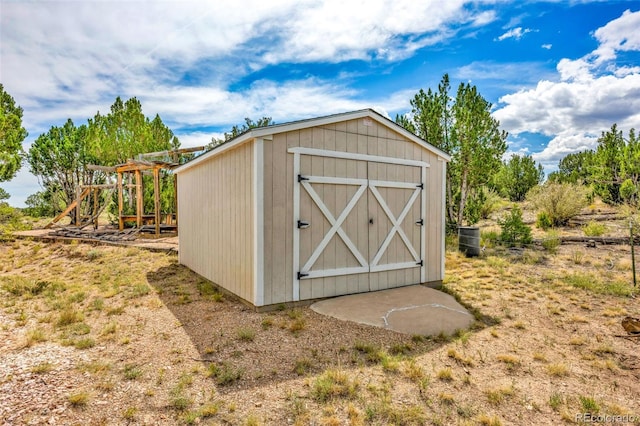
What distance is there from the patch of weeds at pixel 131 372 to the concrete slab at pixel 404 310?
231 cm

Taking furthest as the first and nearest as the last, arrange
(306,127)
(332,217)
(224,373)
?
(332,217)
(306,127)
(224,373)

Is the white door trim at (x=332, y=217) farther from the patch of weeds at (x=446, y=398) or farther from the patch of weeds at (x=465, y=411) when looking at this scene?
the patch of weeds at (x=465, y=411)

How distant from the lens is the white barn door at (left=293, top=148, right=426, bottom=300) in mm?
4934

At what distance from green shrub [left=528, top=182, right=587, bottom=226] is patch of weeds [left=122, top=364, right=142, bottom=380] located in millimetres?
14253

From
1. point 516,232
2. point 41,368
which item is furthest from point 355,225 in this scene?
point 516,232

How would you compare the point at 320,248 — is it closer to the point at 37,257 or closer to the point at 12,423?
the point at 12,423

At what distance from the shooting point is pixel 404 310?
4781mm

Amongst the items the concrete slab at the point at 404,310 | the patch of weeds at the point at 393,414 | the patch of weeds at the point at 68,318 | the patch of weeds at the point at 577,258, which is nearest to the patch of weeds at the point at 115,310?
A: the patch of weeds at the point at 68,318

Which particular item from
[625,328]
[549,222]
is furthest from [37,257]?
[549,222]

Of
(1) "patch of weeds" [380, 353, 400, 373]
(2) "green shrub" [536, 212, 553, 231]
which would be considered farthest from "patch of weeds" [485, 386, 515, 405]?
(2) "green shrub" [536, 212, 553, 231]

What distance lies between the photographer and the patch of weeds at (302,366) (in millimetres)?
3084

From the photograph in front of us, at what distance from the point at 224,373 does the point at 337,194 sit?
10.0ft

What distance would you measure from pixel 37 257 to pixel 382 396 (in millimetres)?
10629

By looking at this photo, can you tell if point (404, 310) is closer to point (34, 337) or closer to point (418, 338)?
point (418, 338)
